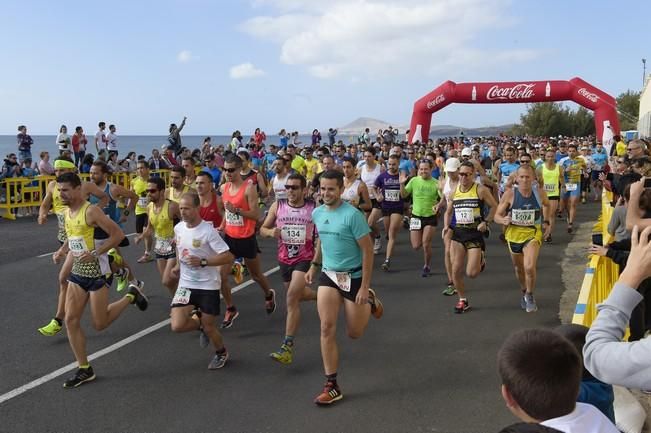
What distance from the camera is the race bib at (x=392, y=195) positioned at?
32.0 feet

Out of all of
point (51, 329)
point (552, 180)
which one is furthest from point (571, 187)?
point (51, 329)

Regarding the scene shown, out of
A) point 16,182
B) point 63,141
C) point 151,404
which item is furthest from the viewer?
point 63,141

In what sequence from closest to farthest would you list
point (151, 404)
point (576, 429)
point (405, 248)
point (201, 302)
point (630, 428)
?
point (576, 429)
point (630, 428)
point (151, 404)
point (201, 302)
point (405, 248)

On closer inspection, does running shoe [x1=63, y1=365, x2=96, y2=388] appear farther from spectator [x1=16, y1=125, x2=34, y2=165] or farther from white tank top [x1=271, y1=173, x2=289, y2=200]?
spectator [x1=16, y1=125, x2=34, y2=165]

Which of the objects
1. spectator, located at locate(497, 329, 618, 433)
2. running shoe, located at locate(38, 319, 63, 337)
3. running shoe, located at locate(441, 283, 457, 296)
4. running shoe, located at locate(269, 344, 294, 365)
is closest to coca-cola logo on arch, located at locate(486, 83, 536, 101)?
running shoe, located at locate(441, 283, 457, 296)

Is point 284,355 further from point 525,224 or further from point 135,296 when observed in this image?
point 525,224

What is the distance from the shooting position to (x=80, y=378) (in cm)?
500

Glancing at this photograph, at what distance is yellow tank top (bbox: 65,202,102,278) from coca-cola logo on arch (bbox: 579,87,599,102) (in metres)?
22.9

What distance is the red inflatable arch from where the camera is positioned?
23141 millimetres

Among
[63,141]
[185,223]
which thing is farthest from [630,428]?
[63,141]

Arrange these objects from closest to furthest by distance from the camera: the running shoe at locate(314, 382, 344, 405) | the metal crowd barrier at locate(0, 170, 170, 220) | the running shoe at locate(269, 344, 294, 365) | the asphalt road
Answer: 1. the asphalt road
2. the running shoe at locate(314, 382, 344, 405)
3. the running shoe at locate(269, 344, 294, 365)
4. the metal crowd barrier at locate(0, 170, 170, 220)

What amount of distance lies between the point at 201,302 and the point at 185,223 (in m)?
0.79

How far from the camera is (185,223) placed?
5.48 meters

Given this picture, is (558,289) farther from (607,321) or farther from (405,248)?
(607,321)
